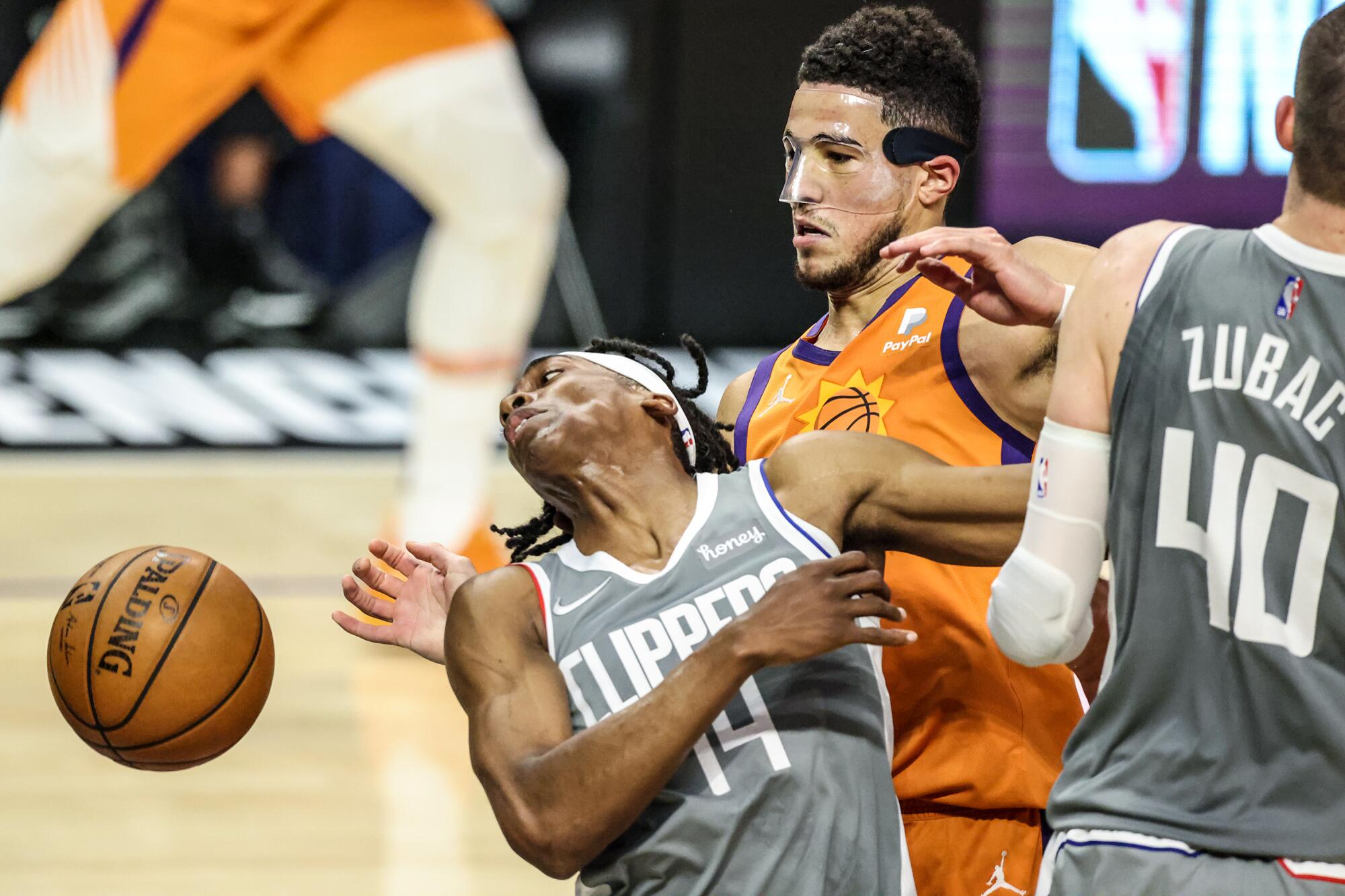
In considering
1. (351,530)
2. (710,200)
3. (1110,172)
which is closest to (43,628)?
(351,530)

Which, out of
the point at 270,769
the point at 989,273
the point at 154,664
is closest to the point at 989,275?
the point at 989,273

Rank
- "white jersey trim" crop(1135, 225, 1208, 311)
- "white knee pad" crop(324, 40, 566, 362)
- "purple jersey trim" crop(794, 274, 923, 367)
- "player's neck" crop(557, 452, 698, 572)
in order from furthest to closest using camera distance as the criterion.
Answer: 1. "white knee pad" crop(324, 40, 566, 362)
2. "purple jersey trim" crop(794, 274, 923, 367)
3. "player's neck" crop(557, 452, 698, 572)
4. "white jersey trim" crop(1135, 225, 1208, 311)

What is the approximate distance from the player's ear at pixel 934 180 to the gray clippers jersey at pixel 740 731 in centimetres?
94

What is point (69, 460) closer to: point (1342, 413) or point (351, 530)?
point (351, 530)

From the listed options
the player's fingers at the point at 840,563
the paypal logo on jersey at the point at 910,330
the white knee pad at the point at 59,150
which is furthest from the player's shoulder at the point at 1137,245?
the white knee pad at the point at 59,150

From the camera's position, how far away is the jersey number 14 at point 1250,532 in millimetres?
1862

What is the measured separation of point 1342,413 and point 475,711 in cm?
127

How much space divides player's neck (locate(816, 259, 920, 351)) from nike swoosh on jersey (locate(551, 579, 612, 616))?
92 cm

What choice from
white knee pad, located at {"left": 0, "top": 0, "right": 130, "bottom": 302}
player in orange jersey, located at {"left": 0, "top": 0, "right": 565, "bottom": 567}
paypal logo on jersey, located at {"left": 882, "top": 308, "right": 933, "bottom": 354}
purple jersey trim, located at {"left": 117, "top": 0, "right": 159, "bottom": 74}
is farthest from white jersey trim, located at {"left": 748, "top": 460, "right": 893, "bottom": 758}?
white knee pad, located at {"left": 0, "top": 0, "right": 130, "bottom": 302}

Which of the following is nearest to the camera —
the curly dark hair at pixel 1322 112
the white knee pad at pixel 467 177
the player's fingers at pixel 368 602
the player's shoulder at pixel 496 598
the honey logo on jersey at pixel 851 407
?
the curly dark hair at pixel 1322 112

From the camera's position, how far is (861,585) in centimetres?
214

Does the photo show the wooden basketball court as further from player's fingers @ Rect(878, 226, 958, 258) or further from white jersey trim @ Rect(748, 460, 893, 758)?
player's fingers @ Rect(878, 226, 958, 258)

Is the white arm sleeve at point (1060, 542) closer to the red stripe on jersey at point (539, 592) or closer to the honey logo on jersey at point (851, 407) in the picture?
the red stripe on jersey at point (539, 592)

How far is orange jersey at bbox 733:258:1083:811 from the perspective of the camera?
2.79 m
